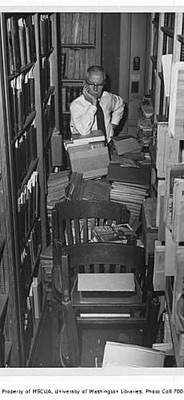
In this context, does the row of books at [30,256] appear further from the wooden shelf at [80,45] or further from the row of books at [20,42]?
the wooden shelf at [80,45]

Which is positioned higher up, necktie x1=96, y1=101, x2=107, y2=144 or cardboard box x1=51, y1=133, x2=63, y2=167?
necktie x1=96, y1=101, x2=107, y2=144

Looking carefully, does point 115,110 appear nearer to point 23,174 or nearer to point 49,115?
point 49,115

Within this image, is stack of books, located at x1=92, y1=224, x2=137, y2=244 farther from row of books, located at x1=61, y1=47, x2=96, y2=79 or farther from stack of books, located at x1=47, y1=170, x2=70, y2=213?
row of books, located at x1=61, y1=47, x2=96, y2=79

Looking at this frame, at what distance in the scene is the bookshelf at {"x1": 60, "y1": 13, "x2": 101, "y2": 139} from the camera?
321cm

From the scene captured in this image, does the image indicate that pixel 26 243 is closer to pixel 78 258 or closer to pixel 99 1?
pixel 78 258

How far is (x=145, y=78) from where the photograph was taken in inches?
140

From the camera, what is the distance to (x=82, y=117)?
283 cm

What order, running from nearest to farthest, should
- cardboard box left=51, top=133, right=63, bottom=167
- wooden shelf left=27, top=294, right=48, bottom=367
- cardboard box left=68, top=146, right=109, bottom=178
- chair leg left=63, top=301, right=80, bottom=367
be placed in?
chair leg left=63, top=301, right=80, bottom=367 → wooden shelf left=27, top=294, right=48, bottom=367 → cardboard box left=68, top=146, right=109, bottom=178 → cardboard box left=51, top=133, right=63, bottom=167

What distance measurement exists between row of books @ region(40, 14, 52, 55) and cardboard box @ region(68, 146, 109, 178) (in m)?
0.54

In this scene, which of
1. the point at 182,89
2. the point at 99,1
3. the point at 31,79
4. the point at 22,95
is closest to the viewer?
the point at 99,1

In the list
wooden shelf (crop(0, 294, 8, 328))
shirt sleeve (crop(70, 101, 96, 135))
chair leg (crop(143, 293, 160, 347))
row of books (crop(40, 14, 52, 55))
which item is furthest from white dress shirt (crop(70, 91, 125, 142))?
chair leg (crop(143, 293, 160, 347))

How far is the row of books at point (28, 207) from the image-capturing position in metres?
1.84

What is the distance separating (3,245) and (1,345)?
0.32 metres
